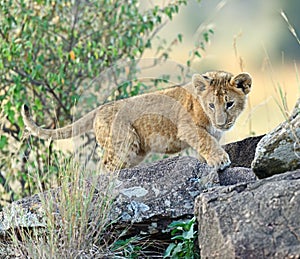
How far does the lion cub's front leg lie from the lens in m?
5.05

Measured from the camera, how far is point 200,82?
5.30 meters

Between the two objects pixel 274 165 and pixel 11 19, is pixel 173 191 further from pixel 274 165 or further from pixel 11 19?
pixel 11 19

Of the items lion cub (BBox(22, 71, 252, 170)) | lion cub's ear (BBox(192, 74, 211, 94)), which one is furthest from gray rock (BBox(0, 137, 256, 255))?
lion cub's ear (BBox(192, 74, 211, 94))

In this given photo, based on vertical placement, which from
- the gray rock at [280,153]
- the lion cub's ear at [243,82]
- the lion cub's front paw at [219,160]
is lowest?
the lion cub's front paw at [219,160]

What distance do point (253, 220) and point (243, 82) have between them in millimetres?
1983

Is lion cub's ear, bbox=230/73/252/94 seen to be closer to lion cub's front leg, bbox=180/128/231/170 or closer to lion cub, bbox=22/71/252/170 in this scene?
lion cub, bbox=22/71/252/170

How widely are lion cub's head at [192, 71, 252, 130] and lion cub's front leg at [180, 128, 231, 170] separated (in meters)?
0.13

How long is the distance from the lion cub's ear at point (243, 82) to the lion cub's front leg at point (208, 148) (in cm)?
41

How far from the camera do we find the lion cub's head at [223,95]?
5.19 metres

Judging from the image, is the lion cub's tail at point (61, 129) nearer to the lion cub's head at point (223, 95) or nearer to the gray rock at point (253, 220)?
the lion cub's head at point (223, 95)

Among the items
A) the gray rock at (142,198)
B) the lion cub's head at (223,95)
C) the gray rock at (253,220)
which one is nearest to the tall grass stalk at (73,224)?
the gray rock at (142,198)

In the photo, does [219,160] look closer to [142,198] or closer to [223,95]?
[223,95]

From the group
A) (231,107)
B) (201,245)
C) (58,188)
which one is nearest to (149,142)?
(231,107)

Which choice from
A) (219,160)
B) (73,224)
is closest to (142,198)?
(73,224)
